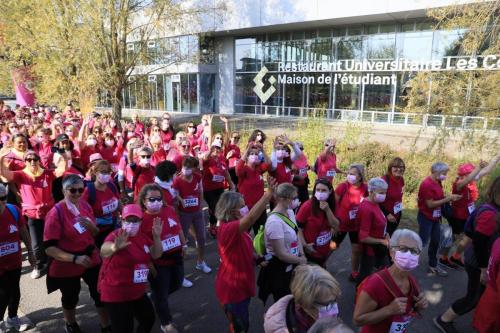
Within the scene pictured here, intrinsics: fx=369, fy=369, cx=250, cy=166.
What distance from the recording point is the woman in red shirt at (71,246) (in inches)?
141

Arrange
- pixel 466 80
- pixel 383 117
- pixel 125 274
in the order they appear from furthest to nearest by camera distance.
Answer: pixel 383 117 < pixel 466 80 < pixel 125 274

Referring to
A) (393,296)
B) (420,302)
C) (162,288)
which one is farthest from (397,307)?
(162,288)

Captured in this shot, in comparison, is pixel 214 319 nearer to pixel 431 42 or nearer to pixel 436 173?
pixel 436 173

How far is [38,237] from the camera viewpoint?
5.55 metres

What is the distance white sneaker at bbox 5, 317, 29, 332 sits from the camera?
427 cm

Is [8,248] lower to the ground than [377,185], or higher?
lower

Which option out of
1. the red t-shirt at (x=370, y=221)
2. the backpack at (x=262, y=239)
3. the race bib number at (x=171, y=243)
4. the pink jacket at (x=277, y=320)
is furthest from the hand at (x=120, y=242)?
the red t-shirt at (x=370, y=221)

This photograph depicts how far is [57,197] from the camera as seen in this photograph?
5352 millimetres

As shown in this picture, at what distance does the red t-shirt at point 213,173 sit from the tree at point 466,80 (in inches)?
267

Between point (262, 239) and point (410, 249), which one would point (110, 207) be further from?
point (410, 249)

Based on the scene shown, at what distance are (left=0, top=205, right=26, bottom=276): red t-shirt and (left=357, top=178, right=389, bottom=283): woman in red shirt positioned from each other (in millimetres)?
3926

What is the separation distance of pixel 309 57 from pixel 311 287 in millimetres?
26700

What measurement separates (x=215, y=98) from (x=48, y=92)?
1881 centimetres

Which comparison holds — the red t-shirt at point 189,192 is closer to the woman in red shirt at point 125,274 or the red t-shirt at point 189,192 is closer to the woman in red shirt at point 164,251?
the woman in red shirt at point 164,251
